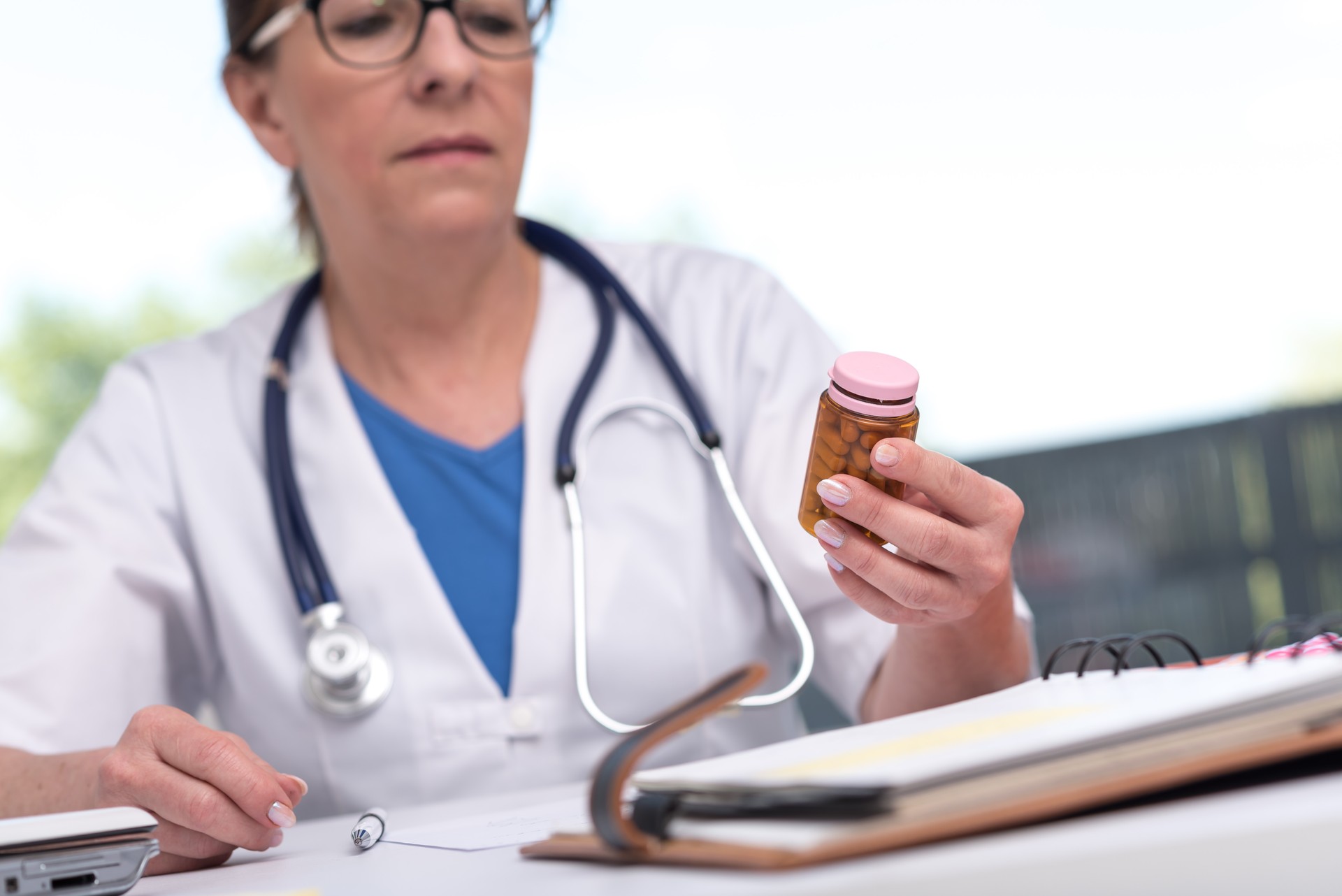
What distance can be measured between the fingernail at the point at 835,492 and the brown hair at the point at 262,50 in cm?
86

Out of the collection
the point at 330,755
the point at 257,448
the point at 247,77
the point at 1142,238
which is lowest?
the point at 1142,238

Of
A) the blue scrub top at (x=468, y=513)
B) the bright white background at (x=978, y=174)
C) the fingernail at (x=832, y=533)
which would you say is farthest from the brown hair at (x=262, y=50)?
the bright white background at (x=978, y=174)

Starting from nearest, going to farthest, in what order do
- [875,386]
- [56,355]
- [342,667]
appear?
[875,386] < [342,667] < [56,355]

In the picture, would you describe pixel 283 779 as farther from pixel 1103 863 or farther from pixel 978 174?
pixel 978 174

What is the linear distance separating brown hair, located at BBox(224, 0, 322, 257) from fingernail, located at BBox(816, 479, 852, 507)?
858mm

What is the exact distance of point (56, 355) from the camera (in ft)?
22.7

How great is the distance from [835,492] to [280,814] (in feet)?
1.18

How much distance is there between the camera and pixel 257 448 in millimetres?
1132

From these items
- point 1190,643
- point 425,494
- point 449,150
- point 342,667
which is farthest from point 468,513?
point 1190,643

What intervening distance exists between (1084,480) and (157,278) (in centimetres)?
618

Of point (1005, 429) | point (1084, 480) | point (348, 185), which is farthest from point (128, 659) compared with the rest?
point (1005, 429)

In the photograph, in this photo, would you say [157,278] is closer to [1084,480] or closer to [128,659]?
[1084,480]

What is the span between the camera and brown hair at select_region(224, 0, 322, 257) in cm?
116

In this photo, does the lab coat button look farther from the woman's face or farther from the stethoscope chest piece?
the woman's face
